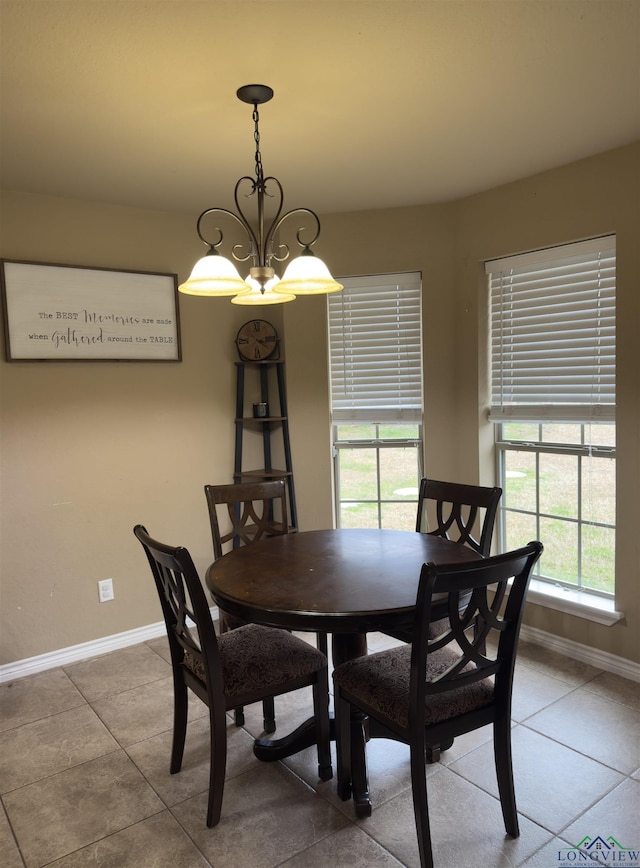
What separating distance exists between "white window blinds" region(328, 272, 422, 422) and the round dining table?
1119 millimetres

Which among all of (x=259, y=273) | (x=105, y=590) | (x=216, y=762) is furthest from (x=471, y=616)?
(x=105, y=590)

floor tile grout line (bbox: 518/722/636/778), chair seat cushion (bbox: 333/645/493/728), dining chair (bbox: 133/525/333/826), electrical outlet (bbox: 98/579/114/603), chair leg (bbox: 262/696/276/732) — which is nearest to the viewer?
chair seat cushion (bbox: 333/645/493/728)

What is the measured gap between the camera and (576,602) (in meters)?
2.99

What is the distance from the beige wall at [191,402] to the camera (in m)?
2.84

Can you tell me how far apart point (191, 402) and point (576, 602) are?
2.40 metres

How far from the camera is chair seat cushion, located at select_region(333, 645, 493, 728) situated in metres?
1.76

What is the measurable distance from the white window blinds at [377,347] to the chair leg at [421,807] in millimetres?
2174

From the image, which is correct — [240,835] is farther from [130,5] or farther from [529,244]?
[529,244]

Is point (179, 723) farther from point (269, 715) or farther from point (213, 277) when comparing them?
point (213, 277)

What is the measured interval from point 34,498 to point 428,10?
2.75m

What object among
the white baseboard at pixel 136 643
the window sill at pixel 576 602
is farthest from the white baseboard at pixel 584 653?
the window sill at pixel 576 602

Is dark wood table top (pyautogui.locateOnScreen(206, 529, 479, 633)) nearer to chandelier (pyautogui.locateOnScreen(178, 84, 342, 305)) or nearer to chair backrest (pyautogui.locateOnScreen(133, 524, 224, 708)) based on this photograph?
chair backrest (pyautogui.locateOnScreen(133, 524, 224, 708))

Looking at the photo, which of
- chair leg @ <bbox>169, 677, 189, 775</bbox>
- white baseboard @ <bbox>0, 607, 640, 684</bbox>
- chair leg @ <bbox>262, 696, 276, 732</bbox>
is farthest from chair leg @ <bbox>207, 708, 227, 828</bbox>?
white baseboard @ <bbox>0, 607, 640, 684</bbox>

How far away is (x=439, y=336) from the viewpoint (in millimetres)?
3463
